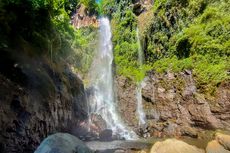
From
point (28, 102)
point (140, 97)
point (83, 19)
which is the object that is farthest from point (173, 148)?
point (83, 19)

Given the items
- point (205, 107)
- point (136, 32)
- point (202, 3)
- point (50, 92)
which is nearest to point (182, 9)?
point (202, 3)

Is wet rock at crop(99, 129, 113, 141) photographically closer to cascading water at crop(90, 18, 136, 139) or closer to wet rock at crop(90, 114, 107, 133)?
wet rock at crop(90, 114, 107, 133)

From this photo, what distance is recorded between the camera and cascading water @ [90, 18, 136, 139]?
1204 inches

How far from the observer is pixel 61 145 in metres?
8.09

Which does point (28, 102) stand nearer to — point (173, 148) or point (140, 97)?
point (173, 148)

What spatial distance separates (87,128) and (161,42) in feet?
45.1

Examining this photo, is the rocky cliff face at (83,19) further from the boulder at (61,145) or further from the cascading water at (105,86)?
the boulder at (61,145)

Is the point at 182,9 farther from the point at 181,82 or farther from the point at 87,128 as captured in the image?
the point at 87,128

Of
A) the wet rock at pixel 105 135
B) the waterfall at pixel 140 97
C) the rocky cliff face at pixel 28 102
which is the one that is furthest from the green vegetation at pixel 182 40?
the rocky cliff face at pixel 28 102

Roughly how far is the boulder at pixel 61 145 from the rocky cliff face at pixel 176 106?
→ 54.6ft

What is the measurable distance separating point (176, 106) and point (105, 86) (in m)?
10.5

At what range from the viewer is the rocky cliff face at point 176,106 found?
24.3 metres

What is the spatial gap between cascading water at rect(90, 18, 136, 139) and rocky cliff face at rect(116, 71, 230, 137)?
4.02 ft

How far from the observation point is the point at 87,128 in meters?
24.9
